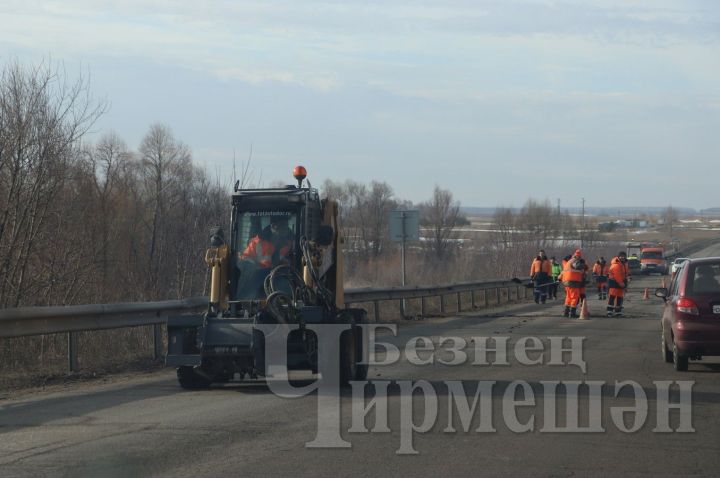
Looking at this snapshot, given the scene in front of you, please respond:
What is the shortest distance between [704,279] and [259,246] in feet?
20.7

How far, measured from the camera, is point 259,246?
11.9m

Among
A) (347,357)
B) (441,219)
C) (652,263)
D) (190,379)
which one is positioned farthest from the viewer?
(441,219)

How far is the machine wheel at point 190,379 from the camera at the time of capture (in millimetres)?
11594

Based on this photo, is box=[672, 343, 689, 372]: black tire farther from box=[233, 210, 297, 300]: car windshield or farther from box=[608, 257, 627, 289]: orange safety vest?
box=[608, 257, 627, 289]: orange safety vest

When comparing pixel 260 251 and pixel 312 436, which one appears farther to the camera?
pixel 260 251

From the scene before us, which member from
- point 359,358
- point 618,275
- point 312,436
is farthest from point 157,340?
point 618,275

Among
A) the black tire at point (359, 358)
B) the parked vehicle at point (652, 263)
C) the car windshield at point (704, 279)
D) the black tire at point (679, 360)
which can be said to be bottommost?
the parked vehicle at point (652, 263)

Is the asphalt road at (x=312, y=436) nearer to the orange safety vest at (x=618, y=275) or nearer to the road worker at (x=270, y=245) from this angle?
the road worker at (x=270, y=245)

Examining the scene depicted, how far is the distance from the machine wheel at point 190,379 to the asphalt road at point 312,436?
0.18 m

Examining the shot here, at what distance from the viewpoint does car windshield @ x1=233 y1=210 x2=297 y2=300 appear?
38.8 feet

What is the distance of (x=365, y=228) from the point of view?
7869 centimetres

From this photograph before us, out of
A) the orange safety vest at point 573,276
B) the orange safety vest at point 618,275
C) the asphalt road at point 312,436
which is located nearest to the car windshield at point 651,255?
the orange safety vest at point 618,275

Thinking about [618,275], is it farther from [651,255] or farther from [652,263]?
[651,255]

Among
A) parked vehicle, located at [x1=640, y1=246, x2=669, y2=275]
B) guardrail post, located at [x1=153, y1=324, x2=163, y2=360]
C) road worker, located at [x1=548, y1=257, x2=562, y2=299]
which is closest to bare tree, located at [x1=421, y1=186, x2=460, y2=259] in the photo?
parked vehicle, located at [x1=640, y1=246, x2=669, y2=275]
